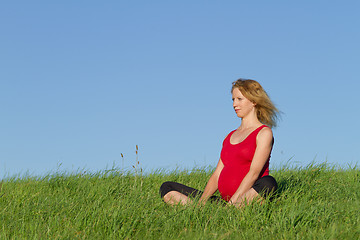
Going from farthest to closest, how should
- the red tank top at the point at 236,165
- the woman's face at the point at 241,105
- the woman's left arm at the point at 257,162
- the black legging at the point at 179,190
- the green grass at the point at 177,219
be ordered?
the black legging at the point at 179,190 < the woman's face at the point at 241,105 < the red tank top at the point at 236,165 < the woman's left arm at the point at 257,162 < the green grass at the point at 177,219

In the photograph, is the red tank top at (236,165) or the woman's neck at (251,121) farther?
the woman's neck at (251,121)

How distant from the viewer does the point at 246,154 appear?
5.12m

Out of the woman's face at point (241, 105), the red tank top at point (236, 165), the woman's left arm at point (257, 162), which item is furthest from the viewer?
the woman's face at point (241, 105)

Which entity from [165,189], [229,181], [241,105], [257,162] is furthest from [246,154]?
[165,189]

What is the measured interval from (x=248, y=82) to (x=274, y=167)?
3.51 metres

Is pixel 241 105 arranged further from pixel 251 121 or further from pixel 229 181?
pixel 229 181

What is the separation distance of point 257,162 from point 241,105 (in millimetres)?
833

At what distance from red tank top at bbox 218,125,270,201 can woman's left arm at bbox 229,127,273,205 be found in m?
0.12

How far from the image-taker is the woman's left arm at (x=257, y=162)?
4.97 meters

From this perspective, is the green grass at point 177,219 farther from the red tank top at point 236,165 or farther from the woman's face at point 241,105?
the woman's face at point 241,105

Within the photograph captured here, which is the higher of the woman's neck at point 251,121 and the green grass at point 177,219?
the woman's neck at point 251,121

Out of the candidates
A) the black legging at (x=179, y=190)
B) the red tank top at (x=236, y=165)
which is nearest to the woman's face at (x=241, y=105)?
the red tank top at (x=236, y=165)

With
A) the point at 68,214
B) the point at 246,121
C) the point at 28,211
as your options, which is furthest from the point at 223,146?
the point at 28,211

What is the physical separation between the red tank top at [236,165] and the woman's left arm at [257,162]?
12 centimetres
